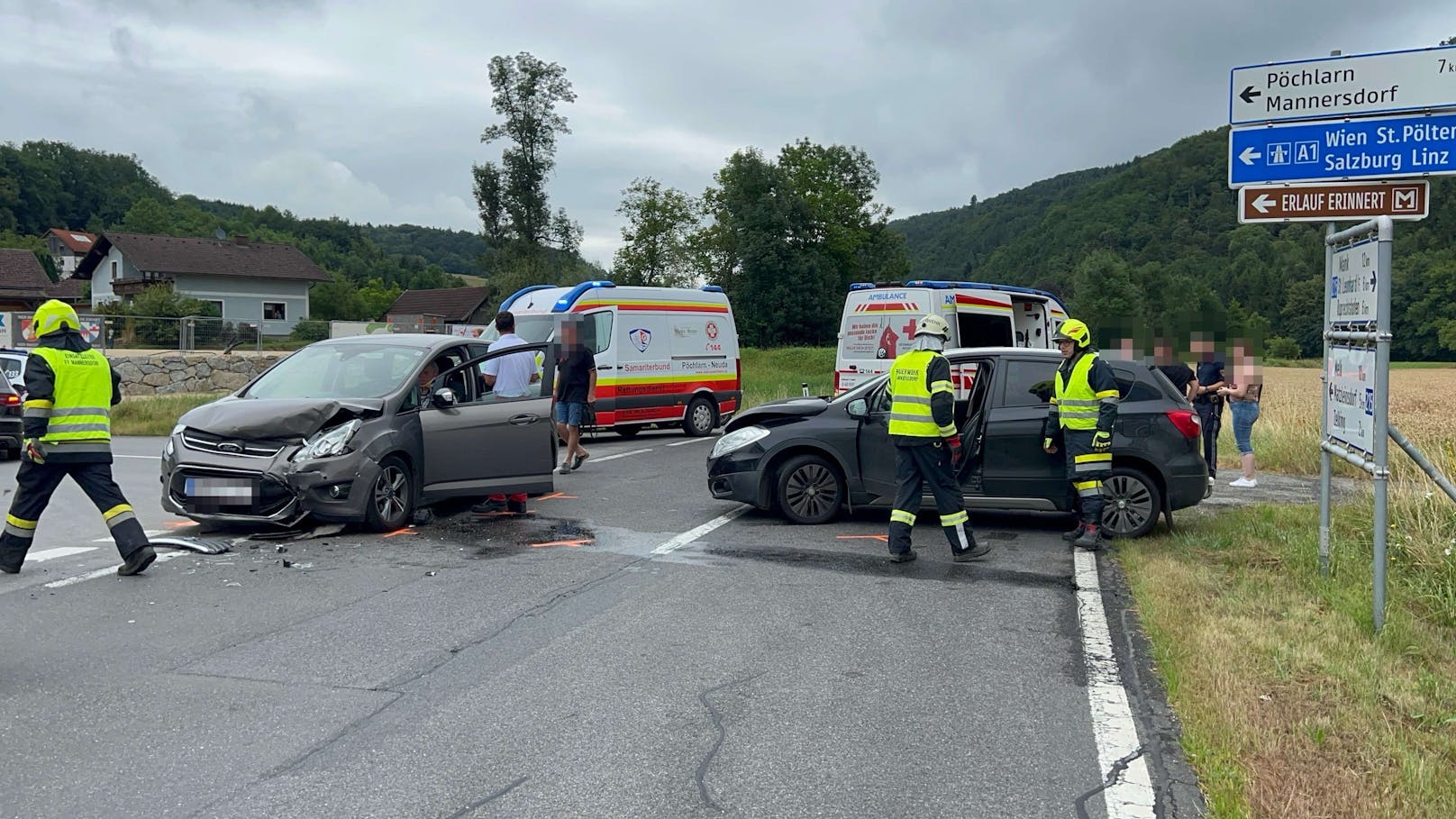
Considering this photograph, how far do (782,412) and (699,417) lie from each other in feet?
29.8

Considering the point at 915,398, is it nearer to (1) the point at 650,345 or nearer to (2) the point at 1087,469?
(2) the point at 1087,469

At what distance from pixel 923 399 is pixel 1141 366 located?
2.55 meters

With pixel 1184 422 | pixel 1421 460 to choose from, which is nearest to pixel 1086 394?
pixel 1184 422

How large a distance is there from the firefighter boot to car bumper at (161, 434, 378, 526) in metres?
5.55

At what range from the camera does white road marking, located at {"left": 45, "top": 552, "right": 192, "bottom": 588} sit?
6.98m

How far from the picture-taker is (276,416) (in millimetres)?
8531

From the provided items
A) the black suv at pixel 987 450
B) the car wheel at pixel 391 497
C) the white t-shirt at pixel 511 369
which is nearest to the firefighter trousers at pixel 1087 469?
the black suv at pixel 987 450

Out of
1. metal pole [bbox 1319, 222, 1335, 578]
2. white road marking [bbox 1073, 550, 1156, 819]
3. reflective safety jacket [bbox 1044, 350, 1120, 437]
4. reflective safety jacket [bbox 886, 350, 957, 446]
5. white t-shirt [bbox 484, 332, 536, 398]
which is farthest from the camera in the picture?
white t-shirt [bbox 484, 332, 536, 398]

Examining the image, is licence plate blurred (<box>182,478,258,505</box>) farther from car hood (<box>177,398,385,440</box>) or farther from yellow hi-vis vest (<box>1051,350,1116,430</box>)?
yellow hi-vis vest (<box>1051,350,1116,430</box>)

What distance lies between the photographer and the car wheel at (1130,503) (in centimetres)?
897

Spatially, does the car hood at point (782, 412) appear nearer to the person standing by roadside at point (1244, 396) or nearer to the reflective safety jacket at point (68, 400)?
the person standing by roadside at point (1244, 396)

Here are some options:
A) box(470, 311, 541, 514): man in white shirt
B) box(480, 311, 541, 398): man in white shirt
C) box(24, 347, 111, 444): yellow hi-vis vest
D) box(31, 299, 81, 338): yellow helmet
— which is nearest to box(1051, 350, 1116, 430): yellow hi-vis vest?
box(470, 311, 541, 514): man in white shirt

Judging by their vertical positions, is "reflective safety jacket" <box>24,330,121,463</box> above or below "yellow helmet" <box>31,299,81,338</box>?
below

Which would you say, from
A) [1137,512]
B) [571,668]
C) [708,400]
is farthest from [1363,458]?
[708,400]
